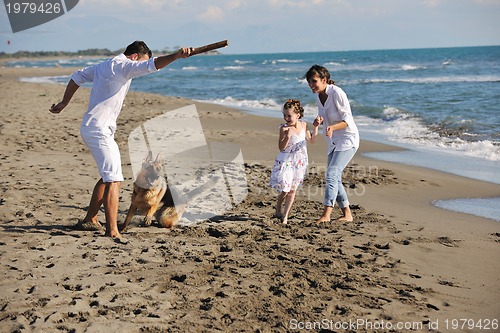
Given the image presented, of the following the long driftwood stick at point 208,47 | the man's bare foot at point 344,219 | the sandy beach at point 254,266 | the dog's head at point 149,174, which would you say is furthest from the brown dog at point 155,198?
the man's bare foot at point 344,219

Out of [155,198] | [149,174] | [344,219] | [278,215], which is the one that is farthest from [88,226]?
[344,219]

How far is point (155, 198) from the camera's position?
5.96 m

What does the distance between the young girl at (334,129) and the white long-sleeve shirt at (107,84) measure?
6.70ft

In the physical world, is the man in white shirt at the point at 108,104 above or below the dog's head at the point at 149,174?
above

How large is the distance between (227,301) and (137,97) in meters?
19.4

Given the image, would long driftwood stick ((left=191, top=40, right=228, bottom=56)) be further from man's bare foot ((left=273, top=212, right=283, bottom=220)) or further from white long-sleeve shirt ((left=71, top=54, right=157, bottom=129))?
man's bare foot ((left=273, top=212, right=283, bottom=220))

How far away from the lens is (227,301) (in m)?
4.11

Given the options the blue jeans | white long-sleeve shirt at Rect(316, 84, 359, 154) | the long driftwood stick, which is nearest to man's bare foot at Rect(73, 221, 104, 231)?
the long driftwood stick

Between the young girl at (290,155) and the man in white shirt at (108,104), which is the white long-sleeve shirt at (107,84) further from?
the young girl at (290,155)

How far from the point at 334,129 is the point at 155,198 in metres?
2.11

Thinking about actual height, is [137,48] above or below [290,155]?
above

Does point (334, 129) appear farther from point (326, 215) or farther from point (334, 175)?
point (326, 215)

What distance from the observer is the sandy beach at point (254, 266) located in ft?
12.7

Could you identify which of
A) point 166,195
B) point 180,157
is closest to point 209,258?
point 166,195
